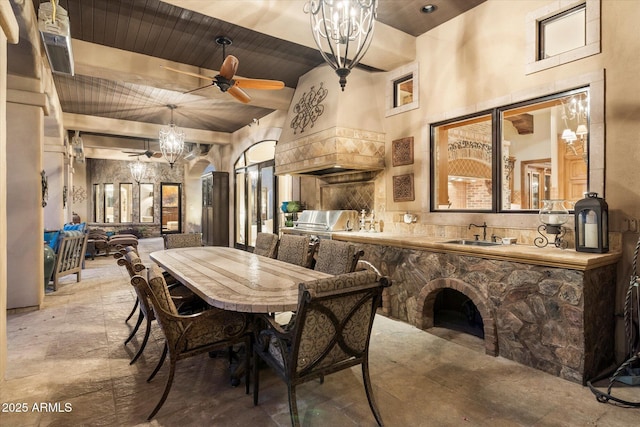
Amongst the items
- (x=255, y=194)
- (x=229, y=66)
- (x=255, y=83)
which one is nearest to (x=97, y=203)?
(x=255, y=194)

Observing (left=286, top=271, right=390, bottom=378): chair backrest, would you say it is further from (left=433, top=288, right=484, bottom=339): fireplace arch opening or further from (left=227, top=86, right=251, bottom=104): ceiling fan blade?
(left=227, top=86, right=251, bottom=104): ceiling fan blade

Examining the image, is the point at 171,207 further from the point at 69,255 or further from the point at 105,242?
the point at 69,255

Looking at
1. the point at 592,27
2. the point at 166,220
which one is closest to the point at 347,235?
the point at 592,27

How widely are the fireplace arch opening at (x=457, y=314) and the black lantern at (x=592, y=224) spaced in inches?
49.5

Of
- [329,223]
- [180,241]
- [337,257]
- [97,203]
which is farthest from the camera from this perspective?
[97,203]

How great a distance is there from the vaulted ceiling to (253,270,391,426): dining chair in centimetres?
268

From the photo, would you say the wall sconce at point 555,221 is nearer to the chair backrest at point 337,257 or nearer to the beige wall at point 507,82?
the beige wall at point 507,82

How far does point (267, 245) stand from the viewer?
411 cm

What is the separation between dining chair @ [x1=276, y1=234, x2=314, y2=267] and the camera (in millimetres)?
3531

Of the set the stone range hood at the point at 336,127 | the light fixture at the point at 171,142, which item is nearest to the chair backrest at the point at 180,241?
the stone range hood at the point at 336,127

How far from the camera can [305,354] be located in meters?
1.78

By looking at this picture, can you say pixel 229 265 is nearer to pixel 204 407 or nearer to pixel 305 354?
pixel 204 407

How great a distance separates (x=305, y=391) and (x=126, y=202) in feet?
44.0

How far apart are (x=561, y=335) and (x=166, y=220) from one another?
14.1 meters
